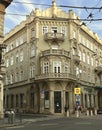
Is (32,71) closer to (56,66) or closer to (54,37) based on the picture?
(56,66)

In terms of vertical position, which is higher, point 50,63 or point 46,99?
point 50,63

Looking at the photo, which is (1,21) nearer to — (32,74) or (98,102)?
(32,74)

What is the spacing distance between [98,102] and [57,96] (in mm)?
21654

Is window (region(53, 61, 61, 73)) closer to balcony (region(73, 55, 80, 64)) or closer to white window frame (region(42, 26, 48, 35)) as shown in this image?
balcony (region(73, 55, 80, 64))

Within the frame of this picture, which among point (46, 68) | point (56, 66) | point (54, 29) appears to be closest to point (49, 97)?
point (46, 68)

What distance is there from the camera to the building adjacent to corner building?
51094mm

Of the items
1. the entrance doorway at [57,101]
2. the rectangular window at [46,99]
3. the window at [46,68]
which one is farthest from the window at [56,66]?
the rectangular window at [46,99]

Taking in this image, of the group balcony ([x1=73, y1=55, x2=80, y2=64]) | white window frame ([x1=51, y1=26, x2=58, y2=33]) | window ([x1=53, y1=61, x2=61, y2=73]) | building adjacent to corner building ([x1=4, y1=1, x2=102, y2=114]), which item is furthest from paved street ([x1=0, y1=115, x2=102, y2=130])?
white window frame ([x1=51, y1=26, x2=58, y2=33])

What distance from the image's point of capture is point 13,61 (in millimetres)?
65000

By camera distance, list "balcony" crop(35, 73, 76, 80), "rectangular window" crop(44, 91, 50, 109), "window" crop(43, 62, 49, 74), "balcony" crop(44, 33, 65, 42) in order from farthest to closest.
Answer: "balcony" crop(44, 33, 65, 42) → "window" crop(43, 62, 49, 74) → "rectangular window" crop(44, 91, 50, 109) → "balcony" crop(35, 73, 76, 80)

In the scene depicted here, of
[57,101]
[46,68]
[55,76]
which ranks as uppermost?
[46,68]

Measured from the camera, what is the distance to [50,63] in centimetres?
5119

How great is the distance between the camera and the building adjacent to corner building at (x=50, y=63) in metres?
51.1

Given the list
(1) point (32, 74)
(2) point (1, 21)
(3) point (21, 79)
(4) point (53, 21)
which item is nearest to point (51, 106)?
(1) point (32, 74)
